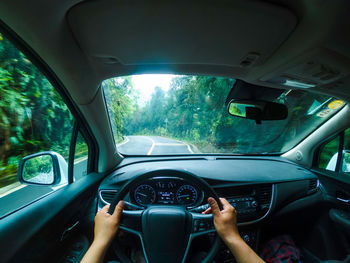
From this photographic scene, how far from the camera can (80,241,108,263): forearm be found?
3.36 feet

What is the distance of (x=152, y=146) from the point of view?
3053mm

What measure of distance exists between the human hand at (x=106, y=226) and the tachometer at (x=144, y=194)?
635 mm

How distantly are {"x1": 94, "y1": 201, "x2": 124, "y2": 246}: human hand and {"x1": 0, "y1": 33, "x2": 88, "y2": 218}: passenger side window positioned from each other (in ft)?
2.65

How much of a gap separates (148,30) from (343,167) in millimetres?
3668

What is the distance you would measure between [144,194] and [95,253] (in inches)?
34.5

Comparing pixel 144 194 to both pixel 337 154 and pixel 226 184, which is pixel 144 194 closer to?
pixel 226 184

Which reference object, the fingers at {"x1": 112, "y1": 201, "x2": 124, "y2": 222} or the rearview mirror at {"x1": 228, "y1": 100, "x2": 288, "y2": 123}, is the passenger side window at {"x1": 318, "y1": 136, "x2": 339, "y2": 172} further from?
the fingers at {"x1": 112, "y1": 201, "x2": 124, "y2": 222}

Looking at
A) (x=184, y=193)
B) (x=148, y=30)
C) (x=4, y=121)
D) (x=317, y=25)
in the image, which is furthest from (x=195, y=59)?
(x=4, y=121)

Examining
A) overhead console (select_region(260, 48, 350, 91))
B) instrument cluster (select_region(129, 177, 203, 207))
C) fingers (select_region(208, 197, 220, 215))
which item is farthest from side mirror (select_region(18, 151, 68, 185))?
overhead console (select_region(260, 48, 350, 91))

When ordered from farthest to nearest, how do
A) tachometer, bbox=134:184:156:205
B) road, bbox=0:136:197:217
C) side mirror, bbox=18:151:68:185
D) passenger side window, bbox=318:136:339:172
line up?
passenger side window, bbox=318:136:339:172
tachometer, bbox=134:184:156:205
side mirror, bbox=18:151:68:185
road, bbox=0:136:197:217

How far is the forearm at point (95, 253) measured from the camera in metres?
1.02

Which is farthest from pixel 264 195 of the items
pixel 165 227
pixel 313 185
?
pixel 165 227

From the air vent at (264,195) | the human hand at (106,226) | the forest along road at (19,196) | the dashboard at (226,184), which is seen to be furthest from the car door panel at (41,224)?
the air vent at (264,195)

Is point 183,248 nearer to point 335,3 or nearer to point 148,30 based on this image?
point 148,30
